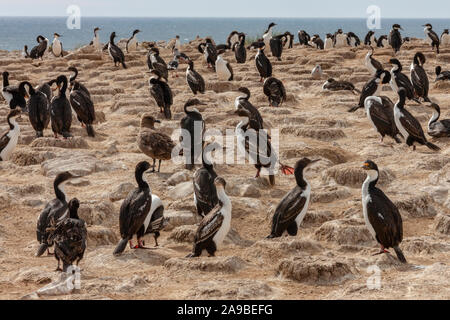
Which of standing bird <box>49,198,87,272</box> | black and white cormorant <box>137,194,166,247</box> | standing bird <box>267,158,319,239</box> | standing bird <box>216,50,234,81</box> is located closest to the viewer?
standing bird <box>49,198,87,272</box>

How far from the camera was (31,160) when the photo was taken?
16344 mm

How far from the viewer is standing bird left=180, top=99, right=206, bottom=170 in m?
14.8

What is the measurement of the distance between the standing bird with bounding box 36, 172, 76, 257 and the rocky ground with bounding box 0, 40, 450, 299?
0.28 meters

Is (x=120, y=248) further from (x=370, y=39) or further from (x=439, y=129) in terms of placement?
(x=370, y=39)

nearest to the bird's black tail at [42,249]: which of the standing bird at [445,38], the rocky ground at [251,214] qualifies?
the rocky ground at [251,214]

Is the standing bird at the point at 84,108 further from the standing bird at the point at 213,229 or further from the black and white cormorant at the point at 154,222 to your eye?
the standing bird at the point at 213,229

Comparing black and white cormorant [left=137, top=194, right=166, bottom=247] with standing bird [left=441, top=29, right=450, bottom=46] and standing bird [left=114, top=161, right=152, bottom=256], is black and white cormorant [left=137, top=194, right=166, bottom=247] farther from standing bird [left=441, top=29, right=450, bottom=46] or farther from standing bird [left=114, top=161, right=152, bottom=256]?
standing bird [left=441, top=29, right=450, bottom=46]

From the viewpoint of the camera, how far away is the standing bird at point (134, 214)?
10289mm

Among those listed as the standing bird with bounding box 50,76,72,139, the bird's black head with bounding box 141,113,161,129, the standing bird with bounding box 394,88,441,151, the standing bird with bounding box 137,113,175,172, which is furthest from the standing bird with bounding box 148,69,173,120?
the standing bird with bounding box 394,88,441,151

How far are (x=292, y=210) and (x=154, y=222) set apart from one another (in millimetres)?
2305

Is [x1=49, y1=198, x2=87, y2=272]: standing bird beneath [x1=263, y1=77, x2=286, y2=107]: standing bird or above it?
beneath

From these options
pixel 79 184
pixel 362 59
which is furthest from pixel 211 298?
pixel 362 59

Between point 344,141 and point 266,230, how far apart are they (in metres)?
6.55

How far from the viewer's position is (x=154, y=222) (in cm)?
1104
